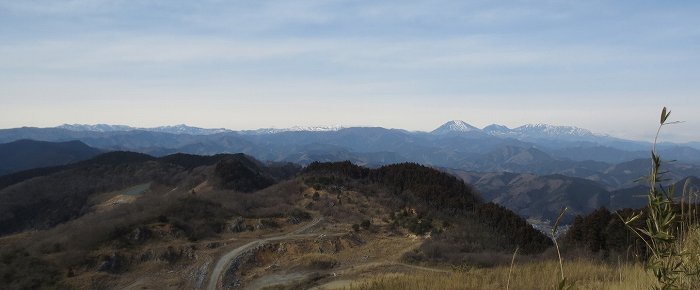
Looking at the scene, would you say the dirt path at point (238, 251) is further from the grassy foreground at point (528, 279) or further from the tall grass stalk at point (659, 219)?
the tall grass stalk at point (659, 219)

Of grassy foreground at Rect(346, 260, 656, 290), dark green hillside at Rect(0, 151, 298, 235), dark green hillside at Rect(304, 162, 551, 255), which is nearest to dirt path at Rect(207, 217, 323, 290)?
dark green hillside at Rect(304, 162, 551, 255)

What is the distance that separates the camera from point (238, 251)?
106 ft

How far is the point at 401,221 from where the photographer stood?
3909cm

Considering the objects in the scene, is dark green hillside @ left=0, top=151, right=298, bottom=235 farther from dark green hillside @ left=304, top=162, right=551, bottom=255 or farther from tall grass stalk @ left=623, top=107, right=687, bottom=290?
tall grass stalk @ left=623, top=107, right=687, bottom=290

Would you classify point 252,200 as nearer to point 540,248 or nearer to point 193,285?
point 193,285

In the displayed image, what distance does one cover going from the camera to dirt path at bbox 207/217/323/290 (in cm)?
2754

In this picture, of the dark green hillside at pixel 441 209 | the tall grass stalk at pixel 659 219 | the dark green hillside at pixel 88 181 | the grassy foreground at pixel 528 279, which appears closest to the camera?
the tall grass stalk at pixel 659 219

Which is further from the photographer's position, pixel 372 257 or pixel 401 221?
pixel 401 221

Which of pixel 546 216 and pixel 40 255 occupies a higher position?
pixel 40 255

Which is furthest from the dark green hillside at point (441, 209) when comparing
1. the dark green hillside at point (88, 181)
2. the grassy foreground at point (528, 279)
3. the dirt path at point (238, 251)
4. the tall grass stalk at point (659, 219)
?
the tall grass stalk at point (659, 219)

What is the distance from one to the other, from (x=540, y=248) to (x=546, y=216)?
180 m

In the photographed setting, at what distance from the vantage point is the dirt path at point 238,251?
27.5 meters

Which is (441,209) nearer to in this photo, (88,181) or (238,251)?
(238,251)

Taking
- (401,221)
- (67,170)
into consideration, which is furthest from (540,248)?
(67,170)
